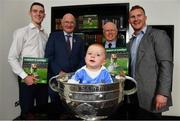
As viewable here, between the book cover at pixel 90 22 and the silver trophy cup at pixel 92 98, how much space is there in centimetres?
320

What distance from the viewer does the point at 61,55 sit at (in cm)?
259

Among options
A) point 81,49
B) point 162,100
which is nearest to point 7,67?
point 81,49

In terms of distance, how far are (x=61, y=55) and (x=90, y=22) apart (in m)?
1.87

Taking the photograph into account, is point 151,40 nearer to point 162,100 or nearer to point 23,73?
point 162,100

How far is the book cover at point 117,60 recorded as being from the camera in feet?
6.27

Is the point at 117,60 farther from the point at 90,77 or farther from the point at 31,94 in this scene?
the point at 31,94

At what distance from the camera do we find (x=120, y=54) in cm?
197

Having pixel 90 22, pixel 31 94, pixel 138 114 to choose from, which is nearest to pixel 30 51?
pixel 31 94

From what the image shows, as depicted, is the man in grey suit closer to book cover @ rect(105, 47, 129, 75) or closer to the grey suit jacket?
the grey suit jacket

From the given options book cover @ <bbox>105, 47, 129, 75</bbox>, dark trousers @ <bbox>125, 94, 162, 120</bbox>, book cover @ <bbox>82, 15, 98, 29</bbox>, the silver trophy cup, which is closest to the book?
book cover @ <bbox>105, 47, 129, 75</bbox>

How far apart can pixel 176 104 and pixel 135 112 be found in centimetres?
308

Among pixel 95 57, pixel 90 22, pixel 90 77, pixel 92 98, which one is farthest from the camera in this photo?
pixel 90 22

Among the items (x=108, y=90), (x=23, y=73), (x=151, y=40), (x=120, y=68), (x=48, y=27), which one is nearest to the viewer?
(x=108, y=90)

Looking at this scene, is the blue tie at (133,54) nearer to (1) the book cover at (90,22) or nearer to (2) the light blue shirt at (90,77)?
(2) the light blue shirt at (90,77)
